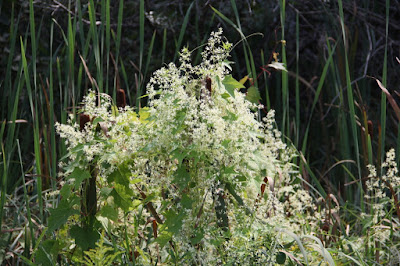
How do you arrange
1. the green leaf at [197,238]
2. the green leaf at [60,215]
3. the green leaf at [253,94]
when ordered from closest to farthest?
1. the green leaf at [197,238]
2. the green leaf at [60,215]
3. the green leaf at [253,94]

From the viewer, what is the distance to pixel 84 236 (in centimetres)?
163

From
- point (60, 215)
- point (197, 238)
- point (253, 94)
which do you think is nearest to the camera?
point (197, 238)

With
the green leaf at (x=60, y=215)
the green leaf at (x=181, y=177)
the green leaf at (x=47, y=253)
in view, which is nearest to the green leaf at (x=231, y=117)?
the green leaf at (x=181, y=177)

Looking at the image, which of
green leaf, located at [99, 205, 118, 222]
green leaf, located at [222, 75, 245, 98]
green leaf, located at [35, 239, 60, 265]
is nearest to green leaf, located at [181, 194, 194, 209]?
green leaf, located at [99, 205, 118, 222]

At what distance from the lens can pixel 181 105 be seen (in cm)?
152

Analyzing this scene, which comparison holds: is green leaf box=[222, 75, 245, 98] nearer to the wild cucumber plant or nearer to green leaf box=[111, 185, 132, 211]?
the wild cucumber plant

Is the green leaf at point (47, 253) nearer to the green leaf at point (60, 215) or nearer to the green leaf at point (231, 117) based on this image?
the green leaf at point (60, 215)

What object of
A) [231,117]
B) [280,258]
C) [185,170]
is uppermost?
[231,117]

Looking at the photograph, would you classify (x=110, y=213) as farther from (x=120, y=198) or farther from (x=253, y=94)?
(x=253, y=94)

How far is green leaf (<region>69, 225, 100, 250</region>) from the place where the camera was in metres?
1.61

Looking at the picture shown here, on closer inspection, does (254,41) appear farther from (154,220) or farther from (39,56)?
(154,220)

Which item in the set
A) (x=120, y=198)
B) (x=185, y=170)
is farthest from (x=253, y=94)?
(x=120, y=198)

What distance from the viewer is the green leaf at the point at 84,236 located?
1609 mm

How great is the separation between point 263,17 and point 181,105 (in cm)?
214
